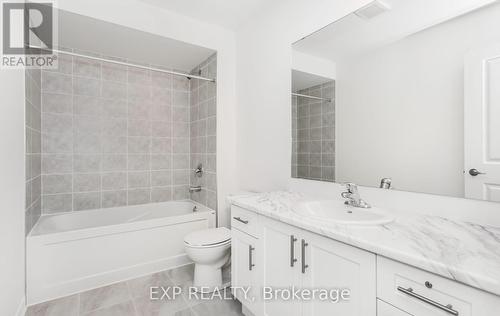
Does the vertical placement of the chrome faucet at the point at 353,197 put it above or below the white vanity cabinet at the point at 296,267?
above

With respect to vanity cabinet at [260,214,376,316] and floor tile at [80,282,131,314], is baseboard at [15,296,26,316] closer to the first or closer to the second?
floor tile at [80,282,131,314]

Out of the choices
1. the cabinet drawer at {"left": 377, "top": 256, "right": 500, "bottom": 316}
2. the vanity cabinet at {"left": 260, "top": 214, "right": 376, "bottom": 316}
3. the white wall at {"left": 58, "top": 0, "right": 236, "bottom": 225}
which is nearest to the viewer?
the cabinet drawer at {"left": 377, "top": 256, "right": 500, "bottom": 316}

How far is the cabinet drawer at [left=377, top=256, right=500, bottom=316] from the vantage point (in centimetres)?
62

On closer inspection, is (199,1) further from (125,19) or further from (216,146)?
(216,146)

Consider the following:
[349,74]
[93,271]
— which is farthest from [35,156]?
[349,74]

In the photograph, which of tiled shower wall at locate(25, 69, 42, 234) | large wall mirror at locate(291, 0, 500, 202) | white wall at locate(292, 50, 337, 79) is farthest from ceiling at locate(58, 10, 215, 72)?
large wall mirror at locate(291, 0, 500, 202)

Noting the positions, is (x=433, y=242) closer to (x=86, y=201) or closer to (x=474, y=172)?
(x=474, y=172)

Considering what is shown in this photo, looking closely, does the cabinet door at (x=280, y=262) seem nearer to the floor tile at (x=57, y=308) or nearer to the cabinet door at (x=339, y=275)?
the cabinet door at (x=339, y=275)

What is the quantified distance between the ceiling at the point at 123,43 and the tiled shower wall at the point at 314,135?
4.44 ft

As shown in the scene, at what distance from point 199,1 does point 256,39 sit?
0.60 metres

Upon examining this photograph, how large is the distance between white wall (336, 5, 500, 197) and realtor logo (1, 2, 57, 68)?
220cm

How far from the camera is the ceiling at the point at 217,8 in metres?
2.13

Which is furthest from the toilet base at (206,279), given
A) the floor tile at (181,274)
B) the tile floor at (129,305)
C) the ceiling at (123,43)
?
the ceiling at (123,43)

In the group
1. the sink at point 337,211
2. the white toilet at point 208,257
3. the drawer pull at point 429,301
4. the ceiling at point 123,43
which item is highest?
the ceiling at point 123,43
